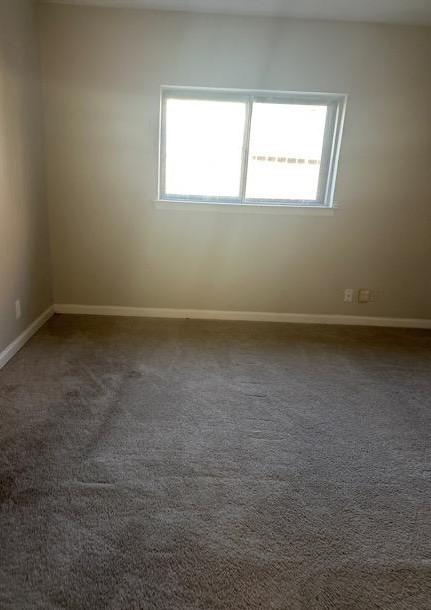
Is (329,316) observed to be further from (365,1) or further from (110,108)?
(110,108)

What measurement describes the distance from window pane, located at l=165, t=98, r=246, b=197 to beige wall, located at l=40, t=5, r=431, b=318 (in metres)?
0.19

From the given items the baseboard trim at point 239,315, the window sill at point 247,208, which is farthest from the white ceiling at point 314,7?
the baseboard trim at point 239,315

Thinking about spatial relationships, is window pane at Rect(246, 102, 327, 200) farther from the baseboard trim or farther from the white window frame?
the baseboard trim

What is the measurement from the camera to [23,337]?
112 inches

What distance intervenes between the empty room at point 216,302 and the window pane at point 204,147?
2 cm

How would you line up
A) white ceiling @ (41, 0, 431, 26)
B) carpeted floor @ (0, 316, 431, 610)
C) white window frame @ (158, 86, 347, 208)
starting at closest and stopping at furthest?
1. carpeted floor @ (0, 316, 431, 610)
2. white ceiling @ (41, 0, 431, 26)
3. white window frame @ (158, 86, 347, 208)

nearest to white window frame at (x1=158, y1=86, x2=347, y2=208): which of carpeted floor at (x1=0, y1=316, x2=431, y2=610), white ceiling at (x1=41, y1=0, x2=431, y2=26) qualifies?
white ceiling at (x1=41, y1=0, x2=431, y2=26)

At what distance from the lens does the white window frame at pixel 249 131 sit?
315 cm

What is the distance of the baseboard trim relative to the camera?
3.56 metres

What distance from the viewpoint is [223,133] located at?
10.7 ft

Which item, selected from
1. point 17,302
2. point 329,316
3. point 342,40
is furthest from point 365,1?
point 17,302

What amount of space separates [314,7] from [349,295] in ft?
7.59

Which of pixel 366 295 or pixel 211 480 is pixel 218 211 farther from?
pixel 211 480

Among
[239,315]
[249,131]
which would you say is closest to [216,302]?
[239,315]
